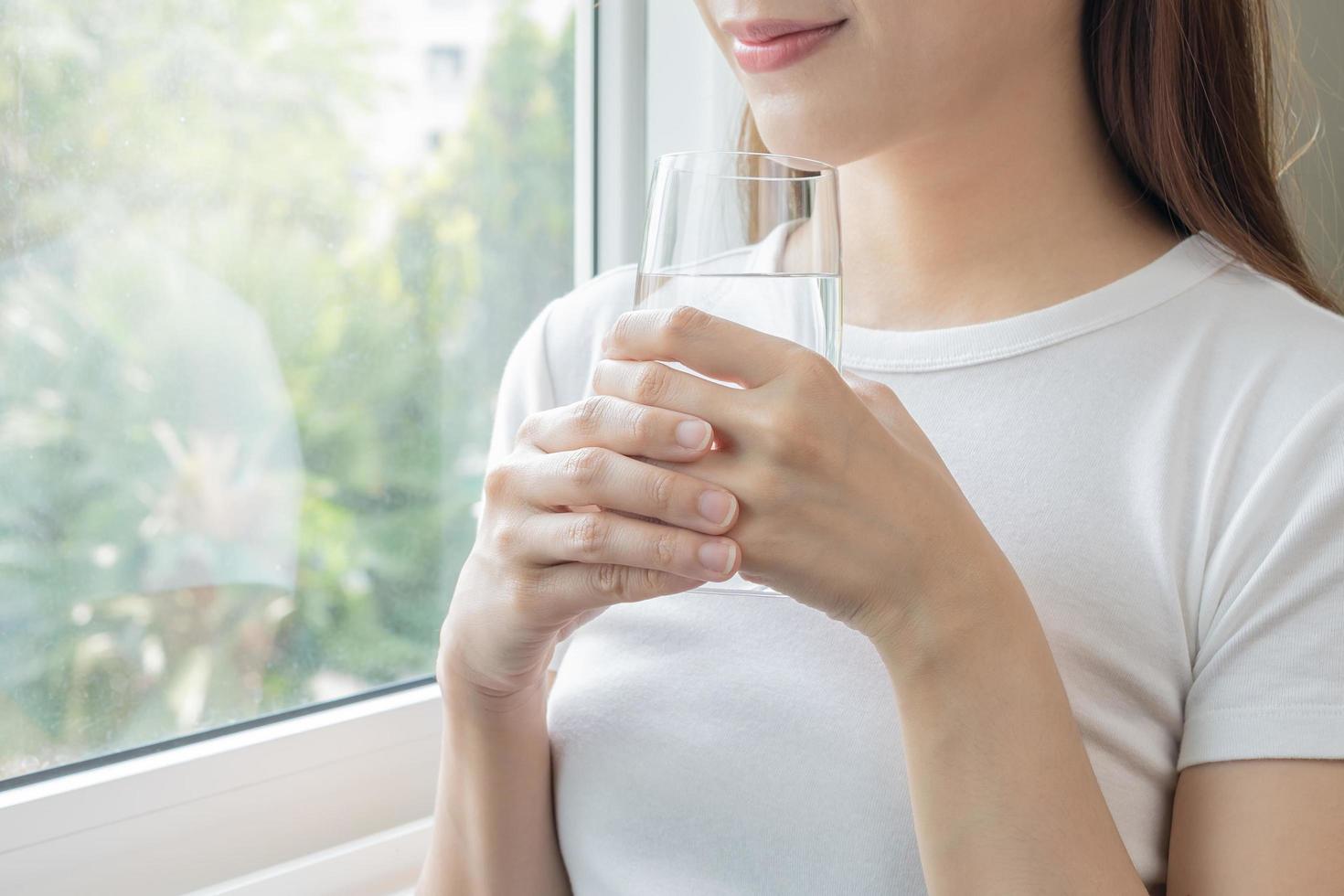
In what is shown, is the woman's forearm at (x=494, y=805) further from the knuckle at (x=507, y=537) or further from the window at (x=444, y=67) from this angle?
the window at (x=444, y=67)

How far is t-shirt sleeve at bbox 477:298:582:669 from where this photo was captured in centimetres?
103

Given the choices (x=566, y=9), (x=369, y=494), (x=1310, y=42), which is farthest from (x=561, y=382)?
(x=1310, y=42)

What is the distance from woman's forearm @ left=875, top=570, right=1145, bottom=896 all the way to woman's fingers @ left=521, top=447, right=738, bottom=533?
0.54 ft

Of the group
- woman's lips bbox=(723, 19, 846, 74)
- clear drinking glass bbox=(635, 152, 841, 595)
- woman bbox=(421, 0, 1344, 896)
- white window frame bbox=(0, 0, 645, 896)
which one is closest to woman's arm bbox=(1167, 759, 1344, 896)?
woman bbox=(421, 0, 1344, 896)

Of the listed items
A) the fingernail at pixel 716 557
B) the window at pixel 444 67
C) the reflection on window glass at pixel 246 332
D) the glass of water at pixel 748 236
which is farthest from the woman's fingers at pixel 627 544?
the window at pixel 444 67

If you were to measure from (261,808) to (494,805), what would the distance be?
0.90 feet

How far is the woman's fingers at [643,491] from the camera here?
22.4 inches

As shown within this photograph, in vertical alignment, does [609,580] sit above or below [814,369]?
below

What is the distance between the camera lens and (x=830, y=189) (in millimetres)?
632

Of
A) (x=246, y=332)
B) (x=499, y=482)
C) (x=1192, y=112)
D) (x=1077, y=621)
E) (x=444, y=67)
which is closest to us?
(x=499, y=482)

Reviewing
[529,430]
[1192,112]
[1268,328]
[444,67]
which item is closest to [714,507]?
[529,430]

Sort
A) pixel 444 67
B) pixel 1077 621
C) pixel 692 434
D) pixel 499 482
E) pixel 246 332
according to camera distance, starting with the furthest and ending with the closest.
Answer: pixel 444 67 < pixel 246 332 < pixel 1077 621 < pixel 499 482 < pixel 692 434

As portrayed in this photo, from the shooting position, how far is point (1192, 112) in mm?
934

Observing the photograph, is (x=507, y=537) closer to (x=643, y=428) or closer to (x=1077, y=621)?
(x=643, y=428)
